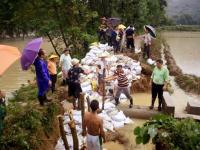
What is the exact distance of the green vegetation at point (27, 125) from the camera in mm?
6215

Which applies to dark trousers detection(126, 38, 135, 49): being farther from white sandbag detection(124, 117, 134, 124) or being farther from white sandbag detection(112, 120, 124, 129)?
white sandbag detection(112, 120, 124, 129)

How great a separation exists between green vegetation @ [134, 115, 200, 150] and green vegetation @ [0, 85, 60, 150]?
1832 millimetres

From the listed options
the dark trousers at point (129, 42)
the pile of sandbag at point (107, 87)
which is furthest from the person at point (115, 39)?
the dark trousers at point (129, 42)

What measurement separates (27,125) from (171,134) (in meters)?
2.55

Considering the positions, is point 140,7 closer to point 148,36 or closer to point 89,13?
point 89,13

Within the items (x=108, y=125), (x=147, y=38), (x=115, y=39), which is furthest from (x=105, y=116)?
(x=115, y=39)

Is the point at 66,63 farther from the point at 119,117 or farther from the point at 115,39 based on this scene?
the point at 115,39

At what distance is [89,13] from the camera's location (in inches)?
701

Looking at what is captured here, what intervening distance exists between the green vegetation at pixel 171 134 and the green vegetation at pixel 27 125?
6.01 ft

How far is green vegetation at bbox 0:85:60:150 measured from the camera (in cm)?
621

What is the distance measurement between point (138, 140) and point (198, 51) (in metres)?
21.1

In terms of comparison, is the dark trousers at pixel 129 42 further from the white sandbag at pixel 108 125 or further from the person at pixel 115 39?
the white sandbag at pixel 108 125

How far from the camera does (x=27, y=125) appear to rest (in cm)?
681

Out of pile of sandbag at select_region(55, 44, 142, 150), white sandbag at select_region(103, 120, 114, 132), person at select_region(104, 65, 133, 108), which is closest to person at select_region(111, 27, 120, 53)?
pile of sandbag at select_region(55, 44, 142, 150)
